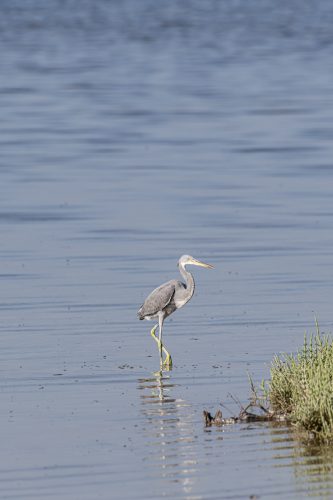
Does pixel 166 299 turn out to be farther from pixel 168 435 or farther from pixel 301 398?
pixel 301 398

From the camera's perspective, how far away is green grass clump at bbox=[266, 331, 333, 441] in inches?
470

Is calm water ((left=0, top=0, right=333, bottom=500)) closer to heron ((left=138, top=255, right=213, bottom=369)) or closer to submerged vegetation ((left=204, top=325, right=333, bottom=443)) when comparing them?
submerged vegetation ((left=204, top=325, right=333, bottom=443))

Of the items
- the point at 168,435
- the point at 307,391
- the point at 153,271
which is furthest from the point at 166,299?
the point at 307,391

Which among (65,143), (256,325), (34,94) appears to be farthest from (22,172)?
(34,94)

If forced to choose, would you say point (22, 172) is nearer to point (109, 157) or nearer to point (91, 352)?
point (109, 157)

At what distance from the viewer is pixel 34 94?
173ft

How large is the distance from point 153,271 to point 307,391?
9.57 metres

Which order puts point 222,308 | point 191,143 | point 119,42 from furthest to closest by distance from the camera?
point 119,42, point 191,143, point 222,308

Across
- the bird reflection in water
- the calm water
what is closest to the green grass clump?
the calm water

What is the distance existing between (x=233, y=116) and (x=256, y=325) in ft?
89.3

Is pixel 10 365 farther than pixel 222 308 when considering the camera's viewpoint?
No

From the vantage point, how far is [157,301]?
56.7 feet

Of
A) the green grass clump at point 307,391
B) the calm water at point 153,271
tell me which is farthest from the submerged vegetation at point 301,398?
the calm water at point 153,271

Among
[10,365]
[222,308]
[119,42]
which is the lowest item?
[10,365]
